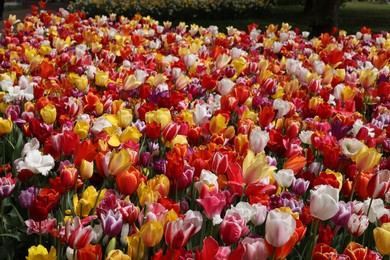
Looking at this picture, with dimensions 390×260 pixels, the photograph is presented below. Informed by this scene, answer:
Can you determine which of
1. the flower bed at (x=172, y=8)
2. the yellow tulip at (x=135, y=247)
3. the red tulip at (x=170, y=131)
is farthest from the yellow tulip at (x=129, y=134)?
the flower bed at (x=172, y=8)

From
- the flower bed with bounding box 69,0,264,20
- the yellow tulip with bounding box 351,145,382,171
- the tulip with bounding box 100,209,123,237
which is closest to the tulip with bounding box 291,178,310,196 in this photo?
the yellow tulip with bounding box 351,145,382,171

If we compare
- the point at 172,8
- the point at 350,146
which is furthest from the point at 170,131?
the point at 172,8

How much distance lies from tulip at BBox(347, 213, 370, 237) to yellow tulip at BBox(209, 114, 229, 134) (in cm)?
100

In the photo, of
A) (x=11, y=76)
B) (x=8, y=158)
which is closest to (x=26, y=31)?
(x=11, y=76)

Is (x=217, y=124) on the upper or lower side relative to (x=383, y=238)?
lower

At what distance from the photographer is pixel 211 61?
5930 mm

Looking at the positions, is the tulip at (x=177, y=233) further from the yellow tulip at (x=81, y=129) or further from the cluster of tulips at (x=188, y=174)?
the yellow tulip at (x=81, y=129)

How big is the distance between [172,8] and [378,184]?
16.4 metres

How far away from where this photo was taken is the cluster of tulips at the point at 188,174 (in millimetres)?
1866

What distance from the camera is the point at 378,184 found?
2223 millimetres

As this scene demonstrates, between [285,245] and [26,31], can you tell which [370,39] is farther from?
[285,245]

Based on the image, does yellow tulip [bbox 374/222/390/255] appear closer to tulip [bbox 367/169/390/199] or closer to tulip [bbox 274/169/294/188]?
tulip [bbox 367/169/390/199]

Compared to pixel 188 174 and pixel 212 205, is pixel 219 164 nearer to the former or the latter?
pixel 188 174

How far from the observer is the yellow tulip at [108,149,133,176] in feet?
7.38
